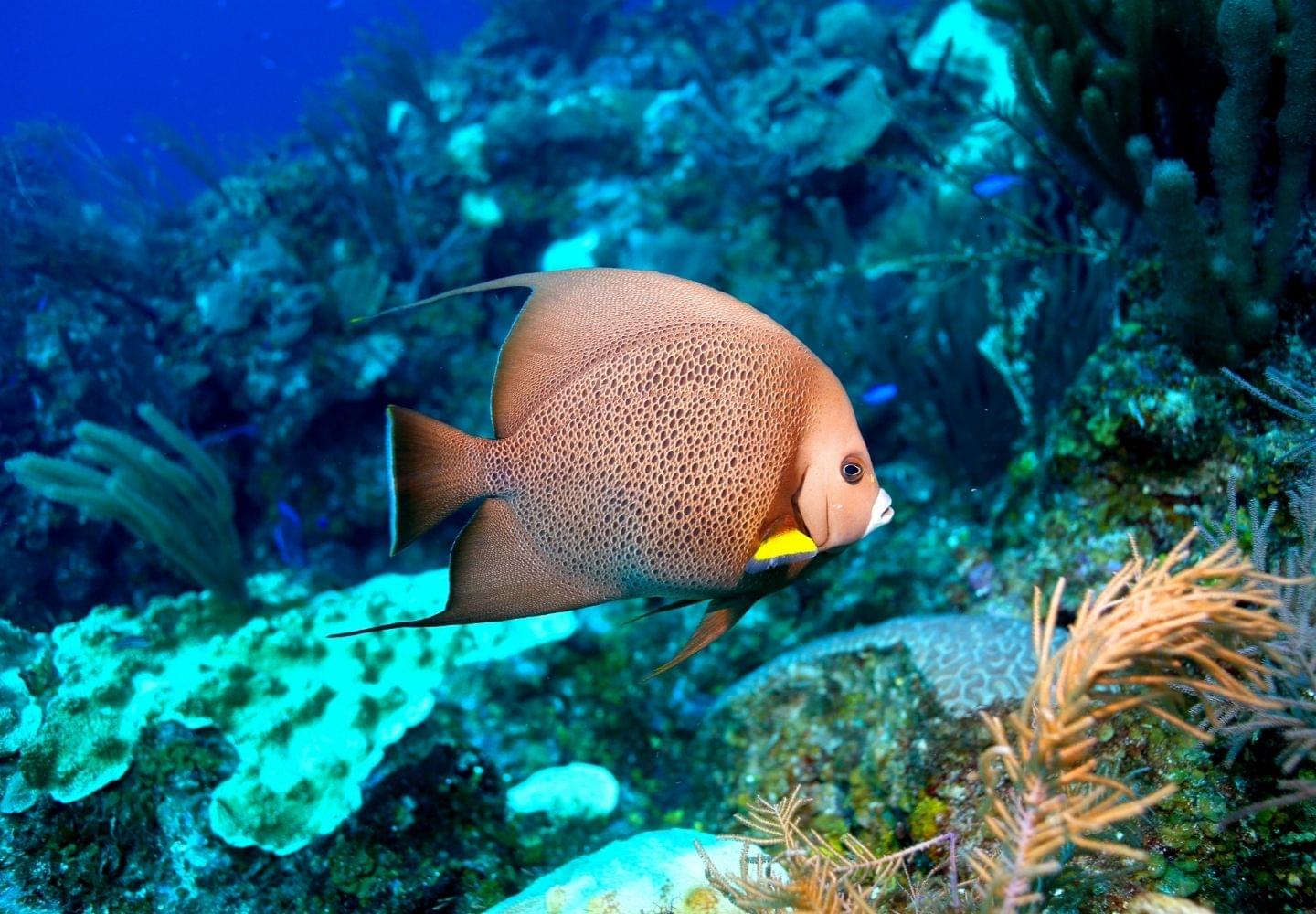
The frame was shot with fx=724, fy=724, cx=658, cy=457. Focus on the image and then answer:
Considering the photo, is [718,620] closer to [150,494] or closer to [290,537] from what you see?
[150,494]

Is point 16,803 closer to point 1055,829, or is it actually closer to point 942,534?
point 1055,829

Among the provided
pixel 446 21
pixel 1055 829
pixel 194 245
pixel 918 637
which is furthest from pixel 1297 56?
pixel 446 21

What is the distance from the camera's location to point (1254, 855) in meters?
1.56

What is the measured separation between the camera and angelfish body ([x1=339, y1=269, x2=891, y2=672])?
1.63 m

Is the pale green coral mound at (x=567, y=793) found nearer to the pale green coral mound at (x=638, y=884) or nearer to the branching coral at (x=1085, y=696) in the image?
the pale green coral mound at (x=638, y=884)

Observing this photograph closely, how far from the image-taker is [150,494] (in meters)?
4.10

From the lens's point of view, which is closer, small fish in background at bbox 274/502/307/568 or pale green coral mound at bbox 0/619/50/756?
pale green coral mound at bbox 0/619/50/756

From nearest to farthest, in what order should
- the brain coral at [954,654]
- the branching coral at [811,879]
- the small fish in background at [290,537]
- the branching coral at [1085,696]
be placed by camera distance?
the branching coral at [1085,696] → the branching coral at [811,879] → the brain coral at [954,654] → the small fish in background at [290,537]

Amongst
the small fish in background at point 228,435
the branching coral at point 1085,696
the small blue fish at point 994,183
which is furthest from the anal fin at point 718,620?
the small fish in background at point 228,435

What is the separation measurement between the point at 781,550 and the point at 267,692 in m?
2.48

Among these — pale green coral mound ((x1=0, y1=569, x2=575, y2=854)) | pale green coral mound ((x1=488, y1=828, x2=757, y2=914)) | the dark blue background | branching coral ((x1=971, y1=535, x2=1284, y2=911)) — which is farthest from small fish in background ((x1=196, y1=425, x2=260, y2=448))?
the dark blue background

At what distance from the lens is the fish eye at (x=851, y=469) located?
1666 mm

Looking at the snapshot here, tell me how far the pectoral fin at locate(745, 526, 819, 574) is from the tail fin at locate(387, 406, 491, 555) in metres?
0.66

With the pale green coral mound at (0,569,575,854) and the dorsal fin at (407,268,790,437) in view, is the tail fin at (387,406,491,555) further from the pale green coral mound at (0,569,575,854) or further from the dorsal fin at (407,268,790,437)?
the pale green coral mound at (0,569,575,854)
